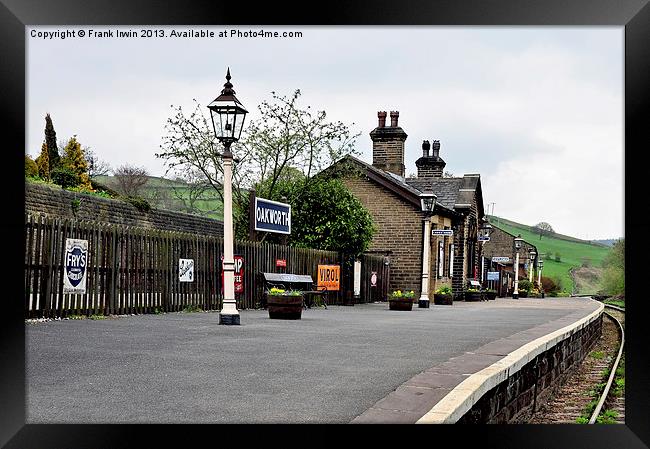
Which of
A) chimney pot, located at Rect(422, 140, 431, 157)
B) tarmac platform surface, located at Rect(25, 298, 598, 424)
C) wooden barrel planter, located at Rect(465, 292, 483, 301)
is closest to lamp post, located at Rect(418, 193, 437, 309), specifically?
wooden barrel planter, located at Rect(465, 292, 483, 301)

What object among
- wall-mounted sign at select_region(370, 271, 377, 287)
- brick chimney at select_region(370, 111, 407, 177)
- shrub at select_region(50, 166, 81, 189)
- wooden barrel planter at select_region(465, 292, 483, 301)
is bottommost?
wooden barrel planter at select_region(465, 292, 483, 301)

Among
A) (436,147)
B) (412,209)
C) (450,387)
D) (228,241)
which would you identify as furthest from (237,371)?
(436,147)

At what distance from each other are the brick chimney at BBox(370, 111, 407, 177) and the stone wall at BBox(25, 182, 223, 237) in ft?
21.5

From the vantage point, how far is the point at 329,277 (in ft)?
65.1

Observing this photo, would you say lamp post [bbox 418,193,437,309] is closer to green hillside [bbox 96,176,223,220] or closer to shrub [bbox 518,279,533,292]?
→ green hillside [bbox 96,176,223,220]

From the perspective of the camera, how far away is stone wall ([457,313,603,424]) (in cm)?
535

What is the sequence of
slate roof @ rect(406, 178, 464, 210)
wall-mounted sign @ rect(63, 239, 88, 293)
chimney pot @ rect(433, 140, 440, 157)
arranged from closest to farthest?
wall-mounted sign @ rect(63, 239, 88, 293) < slate roof @ rect(406, 178, 464, 210) < chimney pot @ rect(433, 140, 440, 157)

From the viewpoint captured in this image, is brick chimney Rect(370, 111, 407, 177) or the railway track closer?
the railway track

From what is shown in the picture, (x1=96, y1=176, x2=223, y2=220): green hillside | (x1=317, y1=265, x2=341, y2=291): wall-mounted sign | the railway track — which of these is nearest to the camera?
the railway track

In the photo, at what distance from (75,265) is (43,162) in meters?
13.0

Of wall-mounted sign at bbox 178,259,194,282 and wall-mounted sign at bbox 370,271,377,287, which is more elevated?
wall-mounted sign at bbox 178,259,194,282
